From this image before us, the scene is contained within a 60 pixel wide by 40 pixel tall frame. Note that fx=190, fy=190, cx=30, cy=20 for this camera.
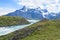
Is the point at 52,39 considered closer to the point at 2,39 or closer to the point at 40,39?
the point at 40,39

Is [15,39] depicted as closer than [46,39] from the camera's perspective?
No

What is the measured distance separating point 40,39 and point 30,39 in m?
7.70

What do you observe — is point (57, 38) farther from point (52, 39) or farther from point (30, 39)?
point (30, 39)

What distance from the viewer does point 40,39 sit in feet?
400

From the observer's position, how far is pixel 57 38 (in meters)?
123

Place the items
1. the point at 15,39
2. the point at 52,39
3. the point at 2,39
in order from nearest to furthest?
1. the point at 52,39
2. the point at 15,39
3. the point at 2,39

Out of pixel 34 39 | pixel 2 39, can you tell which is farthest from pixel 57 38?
pixel 2 39

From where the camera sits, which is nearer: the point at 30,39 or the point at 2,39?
the point at 30,39

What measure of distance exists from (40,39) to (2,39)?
64942 mm

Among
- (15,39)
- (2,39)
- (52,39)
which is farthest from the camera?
(2,39)

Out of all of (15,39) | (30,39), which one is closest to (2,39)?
(15,39)

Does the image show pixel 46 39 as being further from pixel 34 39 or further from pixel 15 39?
pixel 15 39

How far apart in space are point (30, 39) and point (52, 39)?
15.7 meters

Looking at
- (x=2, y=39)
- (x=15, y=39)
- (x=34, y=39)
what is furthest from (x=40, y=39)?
(x=2, y=39)
